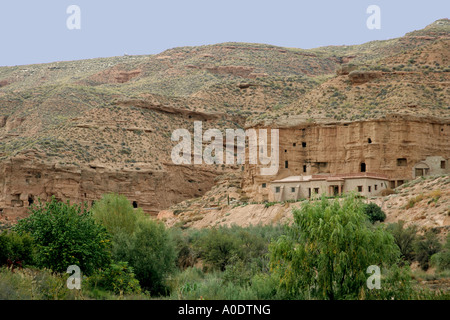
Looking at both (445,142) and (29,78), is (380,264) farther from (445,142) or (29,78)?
(29,78)

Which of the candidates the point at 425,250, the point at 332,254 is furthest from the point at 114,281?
the point at 425,250

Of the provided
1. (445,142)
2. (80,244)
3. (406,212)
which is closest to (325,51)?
(445,142)

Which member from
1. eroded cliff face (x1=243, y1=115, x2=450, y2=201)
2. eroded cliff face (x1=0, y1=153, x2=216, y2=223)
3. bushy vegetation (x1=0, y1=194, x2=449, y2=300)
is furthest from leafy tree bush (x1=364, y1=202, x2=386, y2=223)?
eroded cliff face (x1=0, y1=153, x2=216, y2=223)

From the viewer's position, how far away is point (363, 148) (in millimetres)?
57219

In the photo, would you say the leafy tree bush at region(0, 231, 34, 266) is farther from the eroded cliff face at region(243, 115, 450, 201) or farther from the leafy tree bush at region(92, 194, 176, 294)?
the eroded cliff face at region(243, 115, 450, 201)

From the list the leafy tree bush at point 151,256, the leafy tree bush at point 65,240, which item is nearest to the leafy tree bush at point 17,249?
the leafy tree bush at point 65,240

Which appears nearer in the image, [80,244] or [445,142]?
[80,244]

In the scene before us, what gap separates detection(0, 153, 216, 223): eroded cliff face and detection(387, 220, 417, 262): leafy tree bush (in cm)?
3203

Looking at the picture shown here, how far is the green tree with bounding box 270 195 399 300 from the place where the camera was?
2498 centimetres

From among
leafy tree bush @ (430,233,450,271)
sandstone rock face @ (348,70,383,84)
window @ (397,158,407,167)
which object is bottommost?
leafy tree bush @ (430,233,450,271)

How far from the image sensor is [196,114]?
269 feet

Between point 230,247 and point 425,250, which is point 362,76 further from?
point 230,247
